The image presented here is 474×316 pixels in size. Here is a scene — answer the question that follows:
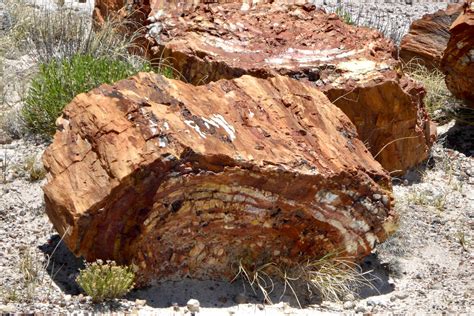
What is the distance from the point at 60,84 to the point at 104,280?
1963mm

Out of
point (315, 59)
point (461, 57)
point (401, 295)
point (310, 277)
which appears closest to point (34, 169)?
point (310, 277)

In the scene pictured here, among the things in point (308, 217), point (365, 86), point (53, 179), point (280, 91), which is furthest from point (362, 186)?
point (53, 179)

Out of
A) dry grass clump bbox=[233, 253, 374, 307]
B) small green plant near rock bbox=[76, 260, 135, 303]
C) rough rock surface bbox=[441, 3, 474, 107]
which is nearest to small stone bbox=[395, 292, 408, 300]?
dry grass clump bbox=[233, 253, 374, 307]

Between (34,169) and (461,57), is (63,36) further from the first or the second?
(461,57)

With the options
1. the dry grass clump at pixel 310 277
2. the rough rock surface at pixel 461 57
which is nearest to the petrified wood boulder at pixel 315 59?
the rough rock surface at pixel 461 57

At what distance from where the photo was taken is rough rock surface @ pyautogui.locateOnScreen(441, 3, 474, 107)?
7656 mm

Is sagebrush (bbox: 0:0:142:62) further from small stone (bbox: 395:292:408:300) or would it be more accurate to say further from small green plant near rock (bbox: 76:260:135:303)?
small stone (bbox: 395:292:408:300)

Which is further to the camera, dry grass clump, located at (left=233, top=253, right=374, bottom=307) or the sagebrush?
the sagebrush

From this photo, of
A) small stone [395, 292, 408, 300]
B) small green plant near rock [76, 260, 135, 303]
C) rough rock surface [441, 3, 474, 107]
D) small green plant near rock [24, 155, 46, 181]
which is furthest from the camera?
rough rock surface [441, 3, 474, 107]

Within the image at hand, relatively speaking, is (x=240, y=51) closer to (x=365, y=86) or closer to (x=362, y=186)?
(x=365, y=86)

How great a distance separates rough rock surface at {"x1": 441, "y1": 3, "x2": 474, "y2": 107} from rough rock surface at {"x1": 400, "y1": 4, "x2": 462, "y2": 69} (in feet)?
2.92

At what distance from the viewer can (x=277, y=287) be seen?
541cm

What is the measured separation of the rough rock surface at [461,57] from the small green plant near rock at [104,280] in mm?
3831

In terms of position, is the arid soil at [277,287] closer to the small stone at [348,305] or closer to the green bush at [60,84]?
the small stone at [348,305]
